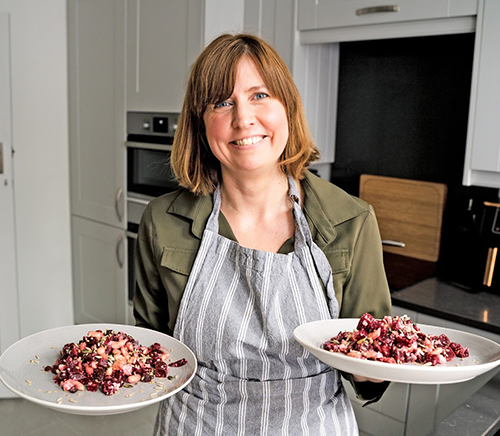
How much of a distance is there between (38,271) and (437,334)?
2.56 metres

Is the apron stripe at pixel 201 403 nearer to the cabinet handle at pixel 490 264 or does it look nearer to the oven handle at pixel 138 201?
the cabinet handle at pixel 490 264

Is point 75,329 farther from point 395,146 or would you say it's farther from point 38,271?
point 38,271

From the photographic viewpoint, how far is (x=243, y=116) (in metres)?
1.21

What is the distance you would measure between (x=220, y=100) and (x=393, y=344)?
600 mm

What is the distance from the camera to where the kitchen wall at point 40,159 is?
3.03 meters

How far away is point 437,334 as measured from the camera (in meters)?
1.22

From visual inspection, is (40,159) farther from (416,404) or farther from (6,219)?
(416,404)

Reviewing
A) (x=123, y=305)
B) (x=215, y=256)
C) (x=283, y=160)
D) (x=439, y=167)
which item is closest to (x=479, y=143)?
(x=439, y=167)

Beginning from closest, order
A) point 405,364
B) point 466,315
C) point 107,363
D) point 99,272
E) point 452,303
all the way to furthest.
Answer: point 405,364, point 107,363, point 466,315, point 452,303, point 99,272

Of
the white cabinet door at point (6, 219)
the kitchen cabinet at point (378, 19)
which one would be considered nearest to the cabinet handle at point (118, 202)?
the white cabinet door at point (6, 219)

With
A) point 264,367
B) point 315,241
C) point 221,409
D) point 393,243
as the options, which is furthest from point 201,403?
point 393,243

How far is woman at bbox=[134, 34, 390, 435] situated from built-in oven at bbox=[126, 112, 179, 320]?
4.33 feet

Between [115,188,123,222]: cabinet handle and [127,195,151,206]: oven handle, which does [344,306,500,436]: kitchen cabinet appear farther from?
[115,188,123,222]: cabinet handle

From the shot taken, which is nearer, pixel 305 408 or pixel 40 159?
pixel 305 408
